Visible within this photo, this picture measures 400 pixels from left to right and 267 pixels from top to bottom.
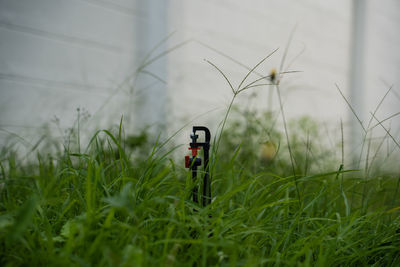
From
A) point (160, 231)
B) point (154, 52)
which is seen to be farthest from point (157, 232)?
point (154, 52)

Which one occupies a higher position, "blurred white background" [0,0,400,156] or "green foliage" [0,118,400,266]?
"blurred white background" [0,0,400,156]

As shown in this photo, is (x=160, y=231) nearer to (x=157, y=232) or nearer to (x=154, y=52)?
(x=157, y=232)

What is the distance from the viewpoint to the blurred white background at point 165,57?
1.63 metres

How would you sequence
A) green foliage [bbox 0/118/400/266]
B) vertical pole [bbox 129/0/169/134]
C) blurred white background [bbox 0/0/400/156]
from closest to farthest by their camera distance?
1. green foliage [bbox 0/118/400/266]
2. blurred white background [bbox 0/0/400/156]
3. vertical pole [bbox 129/0/169/134]

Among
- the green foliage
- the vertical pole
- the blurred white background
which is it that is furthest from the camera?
the vertical pole

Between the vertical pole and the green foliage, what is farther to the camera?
the vertical pole

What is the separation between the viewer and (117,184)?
0.72 metres

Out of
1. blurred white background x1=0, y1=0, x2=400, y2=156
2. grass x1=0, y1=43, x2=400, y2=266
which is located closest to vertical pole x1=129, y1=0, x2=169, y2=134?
blurred white background x1=0, y1=0, x2=400, y2=156

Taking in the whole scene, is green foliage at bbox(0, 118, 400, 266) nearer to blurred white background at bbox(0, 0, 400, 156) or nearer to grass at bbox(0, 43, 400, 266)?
grass at bbox(0, 43, 400, 266)

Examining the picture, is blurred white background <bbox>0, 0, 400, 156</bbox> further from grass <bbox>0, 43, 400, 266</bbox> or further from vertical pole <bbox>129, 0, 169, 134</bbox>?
grass <bbox>0, 43, 400, 266</bbox>

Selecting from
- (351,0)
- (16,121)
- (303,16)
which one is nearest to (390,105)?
(351,0)

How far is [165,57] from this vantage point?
2021mm

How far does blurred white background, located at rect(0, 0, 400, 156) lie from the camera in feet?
5.35

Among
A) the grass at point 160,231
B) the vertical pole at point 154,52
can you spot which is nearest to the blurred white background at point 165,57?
the vertical pole at point 154,52
